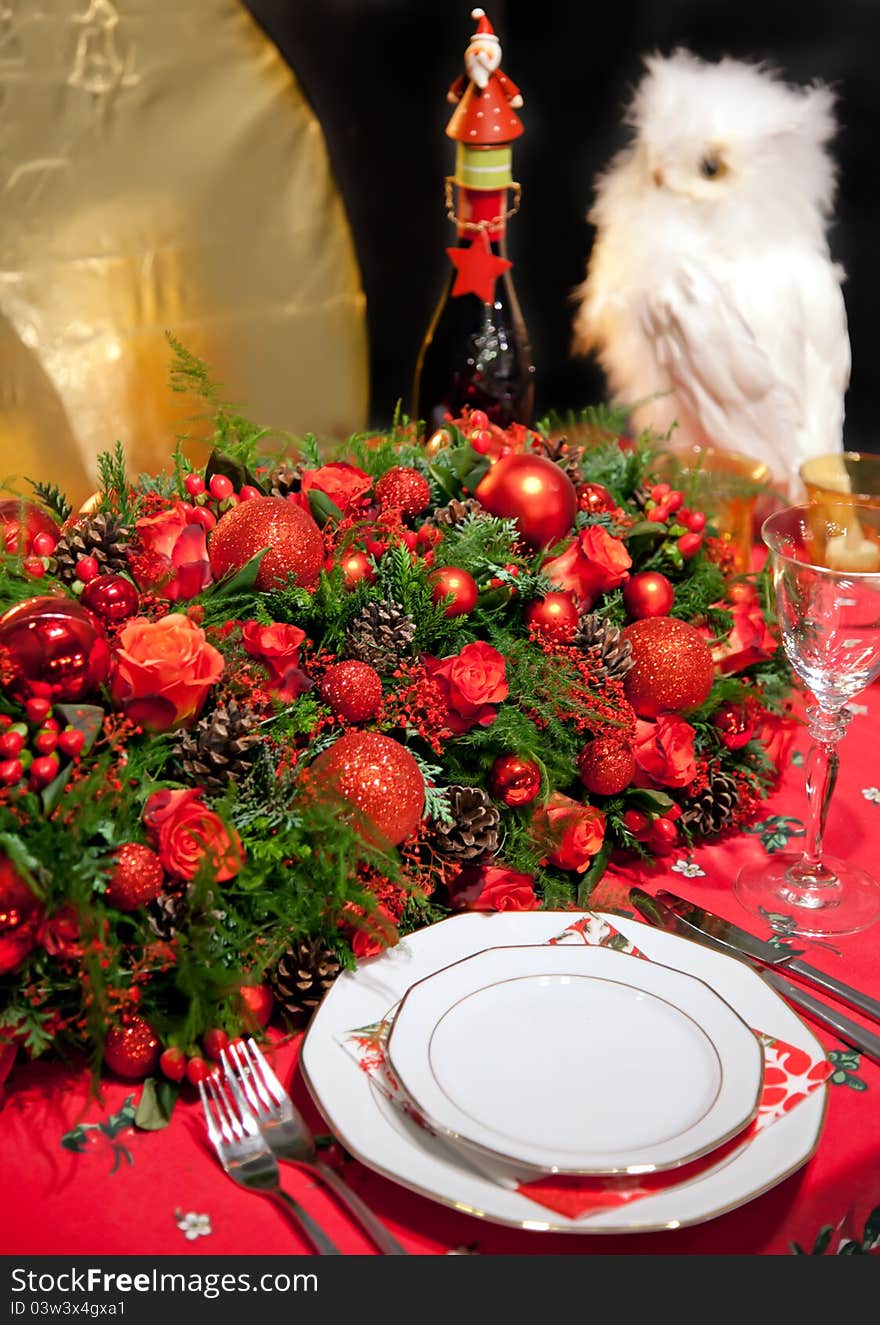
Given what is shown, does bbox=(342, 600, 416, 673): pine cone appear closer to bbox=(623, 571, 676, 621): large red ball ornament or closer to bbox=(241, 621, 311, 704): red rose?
bbox=(241, 621, 311, 704): red rose

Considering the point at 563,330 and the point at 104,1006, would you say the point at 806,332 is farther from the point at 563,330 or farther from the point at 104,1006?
the point at 104,1006

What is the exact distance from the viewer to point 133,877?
0.60 m

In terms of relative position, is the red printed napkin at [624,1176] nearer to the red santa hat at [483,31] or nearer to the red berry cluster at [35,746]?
the red berry cluster at [35,746]

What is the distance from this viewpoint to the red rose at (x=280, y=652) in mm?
699

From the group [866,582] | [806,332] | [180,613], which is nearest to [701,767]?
[866,582]

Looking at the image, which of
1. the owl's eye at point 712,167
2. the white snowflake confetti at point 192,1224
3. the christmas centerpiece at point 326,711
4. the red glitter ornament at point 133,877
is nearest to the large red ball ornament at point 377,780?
the christmas centerpiece at point 326,711

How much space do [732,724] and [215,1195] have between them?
47 centimetres

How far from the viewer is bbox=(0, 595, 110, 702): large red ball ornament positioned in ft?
2.04

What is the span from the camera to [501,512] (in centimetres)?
83

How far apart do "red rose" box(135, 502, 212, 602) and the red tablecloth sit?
277 mm

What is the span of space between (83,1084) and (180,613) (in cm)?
26

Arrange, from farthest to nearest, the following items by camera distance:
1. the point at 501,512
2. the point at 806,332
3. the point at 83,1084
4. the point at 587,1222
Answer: the point at 806,332, the point at 501,512, the point at 83,1084, the point at 587,1222

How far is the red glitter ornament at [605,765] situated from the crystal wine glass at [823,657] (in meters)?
0.11

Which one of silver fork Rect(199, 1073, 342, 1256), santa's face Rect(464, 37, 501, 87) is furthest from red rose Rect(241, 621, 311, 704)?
santa's face Rect(464, 37, 501, 87)
